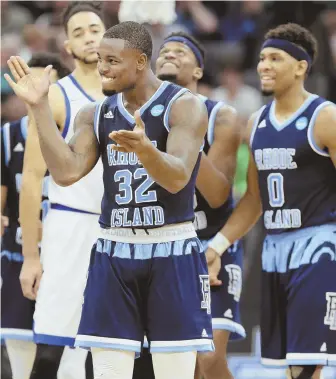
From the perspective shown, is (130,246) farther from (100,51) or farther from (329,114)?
(329,114)

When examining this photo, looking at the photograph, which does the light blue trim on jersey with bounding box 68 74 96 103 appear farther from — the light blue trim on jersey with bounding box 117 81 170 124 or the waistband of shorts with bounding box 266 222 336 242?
the waistband of shorts with bounding box 266 222 336 242

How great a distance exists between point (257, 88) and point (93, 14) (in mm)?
6005

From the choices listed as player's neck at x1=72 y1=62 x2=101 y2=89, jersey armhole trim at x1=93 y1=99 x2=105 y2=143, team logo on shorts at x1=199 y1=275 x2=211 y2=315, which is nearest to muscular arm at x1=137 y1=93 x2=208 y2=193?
jersey armhole trim at x1=93 y1=99 x2=105 y2=143

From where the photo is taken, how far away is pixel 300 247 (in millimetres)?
5875

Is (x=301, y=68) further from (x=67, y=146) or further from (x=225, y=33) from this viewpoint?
(x=225, y=33)

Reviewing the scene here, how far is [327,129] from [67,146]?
1.86 m

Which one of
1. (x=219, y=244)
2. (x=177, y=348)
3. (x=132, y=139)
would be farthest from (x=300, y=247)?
(x=132, y=139)

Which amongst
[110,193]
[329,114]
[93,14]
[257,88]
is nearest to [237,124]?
[329,114]

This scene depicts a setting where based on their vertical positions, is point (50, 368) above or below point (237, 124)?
below

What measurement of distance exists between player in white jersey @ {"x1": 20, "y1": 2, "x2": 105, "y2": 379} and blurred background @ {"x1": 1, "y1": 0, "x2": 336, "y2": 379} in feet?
15.3

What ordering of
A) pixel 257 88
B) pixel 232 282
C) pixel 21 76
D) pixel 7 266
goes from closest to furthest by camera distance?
1. pixel 21 76
2. pixel 232 282
3. pixel 7 266
4. pixel 257 88

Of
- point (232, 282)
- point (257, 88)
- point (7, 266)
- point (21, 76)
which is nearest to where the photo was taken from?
point (21, 76)

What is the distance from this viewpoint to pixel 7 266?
6.89 meters

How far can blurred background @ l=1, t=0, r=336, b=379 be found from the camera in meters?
11.8
